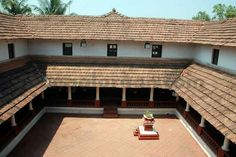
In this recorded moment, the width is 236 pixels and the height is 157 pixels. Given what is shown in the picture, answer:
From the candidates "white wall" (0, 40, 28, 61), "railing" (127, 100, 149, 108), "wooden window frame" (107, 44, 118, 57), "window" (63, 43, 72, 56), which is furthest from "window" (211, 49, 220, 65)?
"white wall" (0, 40, 28, 61)

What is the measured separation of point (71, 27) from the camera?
19.2 metres

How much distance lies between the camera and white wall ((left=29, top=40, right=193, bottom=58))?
1888 centimetres

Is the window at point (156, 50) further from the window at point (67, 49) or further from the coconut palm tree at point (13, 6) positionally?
the coconut palm tree at point (13, 6)

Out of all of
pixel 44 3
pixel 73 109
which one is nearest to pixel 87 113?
pixel 73 109

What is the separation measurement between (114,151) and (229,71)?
8288mm

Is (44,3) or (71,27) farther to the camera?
(44,3)

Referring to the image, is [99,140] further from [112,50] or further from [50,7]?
[50,7]

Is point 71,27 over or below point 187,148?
over

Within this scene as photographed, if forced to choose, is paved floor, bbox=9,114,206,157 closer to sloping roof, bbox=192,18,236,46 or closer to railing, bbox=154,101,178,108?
railing, bbox=154,101,178,108

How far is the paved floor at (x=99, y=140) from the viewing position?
12.9 meters

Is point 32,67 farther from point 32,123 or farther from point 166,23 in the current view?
point 166,23

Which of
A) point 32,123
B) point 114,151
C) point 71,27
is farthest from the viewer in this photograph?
point 71,27

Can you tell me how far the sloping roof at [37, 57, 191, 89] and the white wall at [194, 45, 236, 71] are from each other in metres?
1.73

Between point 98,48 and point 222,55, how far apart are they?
9418 mm
